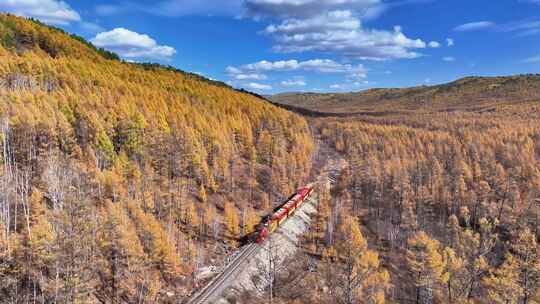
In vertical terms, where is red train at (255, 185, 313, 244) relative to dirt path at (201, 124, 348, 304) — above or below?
above

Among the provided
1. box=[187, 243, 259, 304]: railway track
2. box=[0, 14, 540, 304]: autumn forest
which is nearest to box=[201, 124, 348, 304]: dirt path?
box=[187, 243, 259, 304]: railway track

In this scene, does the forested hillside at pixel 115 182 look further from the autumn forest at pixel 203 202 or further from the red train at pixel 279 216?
the red train at pixel 279 216

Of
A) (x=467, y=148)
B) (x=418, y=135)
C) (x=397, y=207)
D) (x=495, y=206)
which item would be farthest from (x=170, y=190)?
(x=418, y=135)

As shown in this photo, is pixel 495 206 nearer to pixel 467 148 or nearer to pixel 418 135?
pixel 467 148

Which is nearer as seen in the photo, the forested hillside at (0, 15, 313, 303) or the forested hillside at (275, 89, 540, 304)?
the forested hillside at (0, 15, 313, 303)

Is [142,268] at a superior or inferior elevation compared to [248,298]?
superior

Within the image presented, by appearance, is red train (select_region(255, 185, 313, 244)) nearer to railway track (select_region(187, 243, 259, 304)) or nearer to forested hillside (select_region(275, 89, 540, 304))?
railway track (select_region(187, 243, 259, 304))
